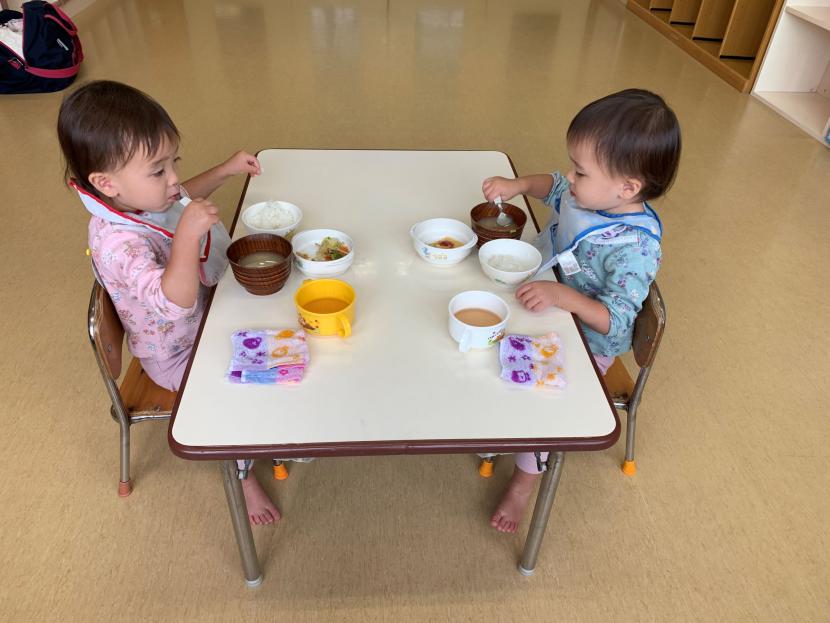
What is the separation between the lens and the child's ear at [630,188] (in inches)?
45.9

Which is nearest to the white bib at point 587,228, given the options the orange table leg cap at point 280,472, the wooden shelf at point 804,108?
the orange table leg cap at point 280,472

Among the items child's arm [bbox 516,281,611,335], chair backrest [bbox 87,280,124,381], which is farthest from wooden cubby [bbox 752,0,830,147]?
chair backrest [bbox 87,280,124,381]

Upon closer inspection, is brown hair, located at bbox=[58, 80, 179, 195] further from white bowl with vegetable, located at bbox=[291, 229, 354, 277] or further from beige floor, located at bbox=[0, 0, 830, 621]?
beige floor, located at bbox=[0, 0, 830, 621]

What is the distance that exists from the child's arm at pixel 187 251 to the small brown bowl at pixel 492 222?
20.0 inches

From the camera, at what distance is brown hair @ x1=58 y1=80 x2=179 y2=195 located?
41.5 inches

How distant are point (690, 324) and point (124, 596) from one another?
5.88ft

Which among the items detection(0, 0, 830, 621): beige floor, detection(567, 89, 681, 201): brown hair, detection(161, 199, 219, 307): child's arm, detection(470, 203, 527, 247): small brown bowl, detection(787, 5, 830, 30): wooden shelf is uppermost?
detection(567, 89, 681, 201): brown hair

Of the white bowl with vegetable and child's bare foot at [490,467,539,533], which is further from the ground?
the white bowl with vegetable

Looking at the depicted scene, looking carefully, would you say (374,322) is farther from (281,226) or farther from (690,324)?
(690,324)

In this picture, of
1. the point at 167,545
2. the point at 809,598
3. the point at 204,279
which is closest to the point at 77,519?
the point at 167,545

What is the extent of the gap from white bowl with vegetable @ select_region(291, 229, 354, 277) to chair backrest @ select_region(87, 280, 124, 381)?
0.35 m

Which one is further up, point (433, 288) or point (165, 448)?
point (433, 288)

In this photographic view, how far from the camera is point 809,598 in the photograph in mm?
1331

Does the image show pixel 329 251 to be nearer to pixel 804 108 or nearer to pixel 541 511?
pixel 541 511
